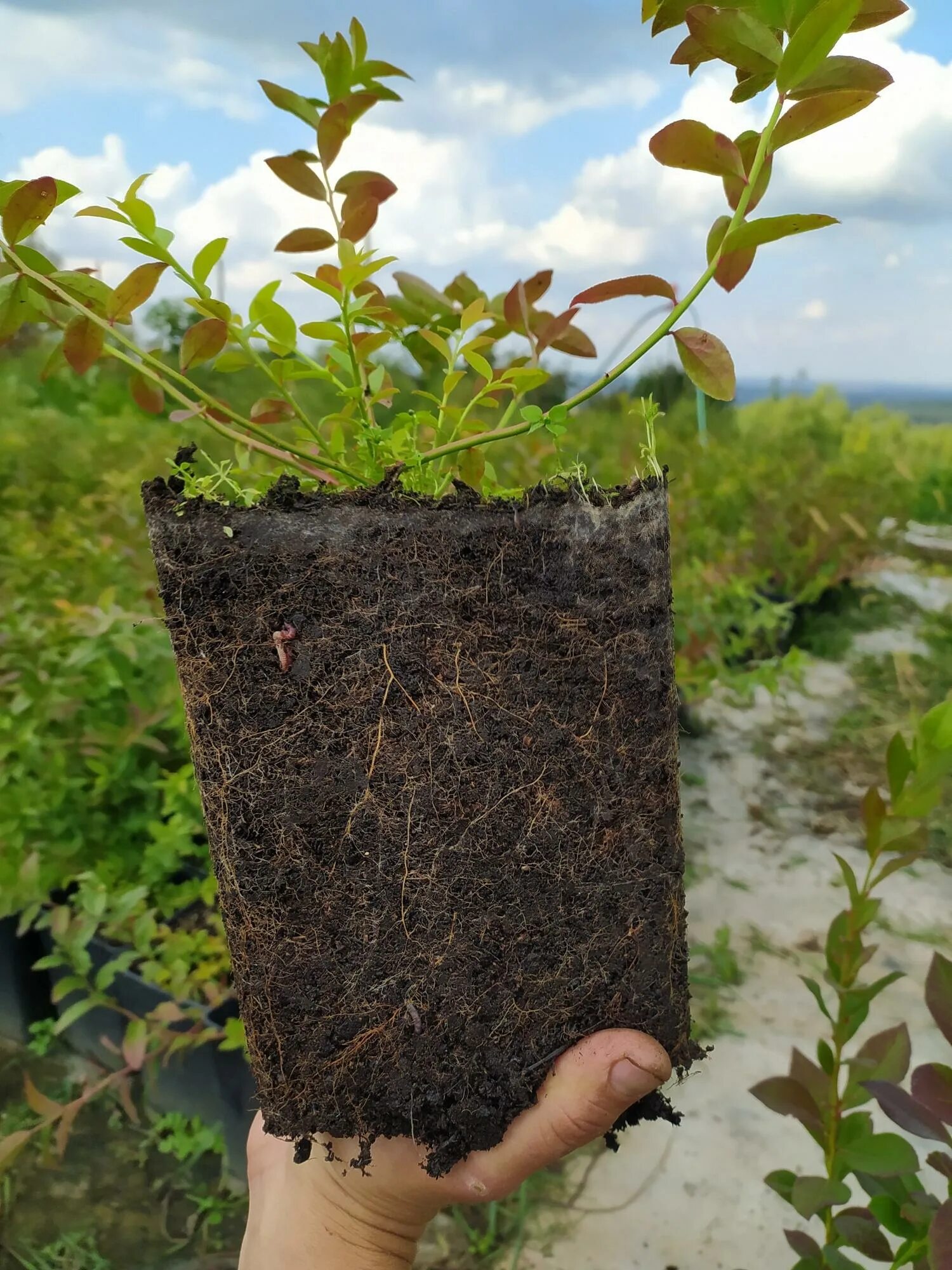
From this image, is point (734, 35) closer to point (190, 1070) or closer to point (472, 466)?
point (472, 466)

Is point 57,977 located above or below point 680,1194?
above

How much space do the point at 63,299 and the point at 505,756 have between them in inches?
18.4

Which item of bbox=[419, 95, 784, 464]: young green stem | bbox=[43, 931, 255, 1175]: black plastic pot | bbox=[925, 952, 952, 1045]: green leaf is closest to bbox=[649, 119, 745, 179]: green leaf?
bbox=[419, 95, 784, 464]: young green stem

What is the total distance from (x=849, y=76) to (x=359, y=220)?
399 mm

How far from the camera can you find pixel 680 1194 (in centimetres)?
129

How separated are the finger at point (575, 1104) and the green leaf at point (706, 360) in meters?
0.48

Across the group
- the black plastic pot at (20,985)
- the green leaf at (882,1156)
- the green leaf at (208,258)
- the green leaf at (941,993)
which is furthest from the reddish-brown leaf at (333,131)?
the black plastic pot at (20,985)

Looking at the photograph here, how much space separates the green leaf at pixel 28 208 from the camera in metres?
0.55

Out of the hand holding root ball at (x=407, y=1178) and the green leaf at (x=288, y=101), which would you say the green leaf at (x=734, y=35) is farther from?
the hand holding root ball at (x=407, y=1178)

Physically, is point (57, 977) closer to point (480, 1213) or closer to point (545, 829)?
point (480, 1213)

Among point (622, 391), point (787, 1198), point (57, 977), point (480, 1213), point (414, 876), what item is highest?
point (622, 391)

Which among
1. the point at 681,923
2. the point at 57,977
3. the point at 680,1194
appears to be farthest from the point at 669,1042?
the point at 57,977

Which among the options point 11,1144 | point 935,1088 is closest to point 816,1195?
point 935,1088

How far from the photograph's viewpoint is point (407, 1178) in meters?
0.67
